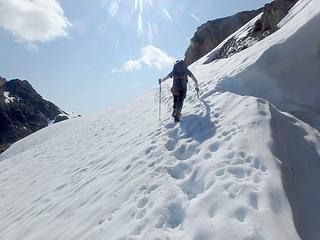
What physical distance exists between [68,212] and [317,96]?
933 cm

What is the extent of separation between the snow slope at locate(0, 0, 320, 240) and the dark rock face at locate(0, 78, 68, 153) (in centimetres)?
12642

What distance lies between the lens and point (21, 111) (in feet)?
523

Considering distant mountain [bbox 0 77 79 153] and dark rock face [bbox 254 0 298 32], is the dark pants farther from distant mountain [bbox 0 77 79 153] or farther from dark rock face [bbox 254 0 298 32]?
distant mountain [bbox 0 77 79 153]

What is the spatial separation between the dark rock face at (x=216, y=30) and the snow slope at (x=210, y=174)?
35.8 metres

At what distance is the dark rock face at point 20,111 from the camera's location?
481 feet

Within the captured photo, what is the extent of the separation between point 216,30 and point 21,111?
124 m

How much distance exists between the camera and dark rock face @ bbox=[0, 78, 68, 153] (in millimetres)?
146750

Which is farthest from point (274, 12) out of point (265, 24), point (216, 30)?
point (216, 30)

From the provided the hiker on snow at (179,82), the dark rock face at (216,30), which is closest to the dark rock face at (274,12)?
the hiker on snow at (179,82)

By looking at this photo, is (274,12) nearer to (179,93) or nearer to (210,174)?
(179,93)

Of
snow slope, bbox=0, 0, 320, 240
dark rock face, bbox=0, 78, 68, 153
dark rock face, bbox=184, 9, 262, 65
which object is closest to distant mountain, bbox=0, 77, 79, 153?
dark rock face, bbox=0, 78, 68, 153

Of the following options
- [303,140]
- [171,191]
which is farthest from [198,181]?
[303,140]

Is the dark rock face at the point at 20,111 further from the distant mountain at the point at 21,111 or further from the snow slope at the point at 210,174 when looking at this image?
the snow slope at the point at 210,174

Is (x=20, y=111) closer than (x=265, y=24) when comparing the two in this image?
No
